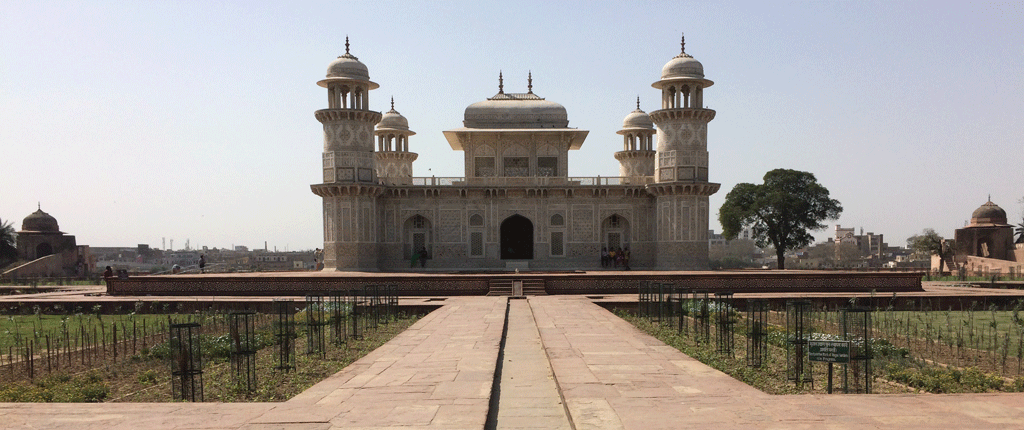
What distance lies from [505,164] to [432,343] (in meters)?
20.5

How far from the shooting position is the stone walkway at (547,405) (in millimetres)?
4875

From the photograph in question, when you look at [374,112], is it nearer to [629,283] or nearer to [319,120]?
[319,120]

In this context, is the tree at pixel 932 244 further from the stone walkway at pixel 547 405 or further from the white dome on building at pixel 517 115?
the stone walkway at pixel 547 405

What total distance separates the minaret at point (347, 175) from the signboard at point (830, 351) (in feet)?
68.6

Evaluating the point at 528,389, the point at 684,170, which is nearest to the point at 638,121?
the point at 684,170

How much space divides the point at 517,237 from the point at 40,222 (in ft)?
86.4

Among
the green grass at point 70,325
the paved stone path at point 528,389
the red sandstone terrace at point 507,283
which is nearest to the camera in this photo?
the paved stone path at point 528,389

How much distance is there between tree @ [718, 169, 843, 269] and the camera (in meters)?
34.4

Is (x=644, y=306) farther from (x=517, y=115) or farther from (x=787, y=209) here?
(x=787, y=209)

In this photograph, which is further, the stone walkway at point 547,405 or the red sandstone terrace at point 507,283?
the red sandstone terrace at point 507,283

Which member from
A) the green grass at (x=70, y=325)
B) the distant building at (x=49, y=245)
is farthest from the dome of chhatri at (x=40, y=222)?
the green grass at (x=70, y=325)

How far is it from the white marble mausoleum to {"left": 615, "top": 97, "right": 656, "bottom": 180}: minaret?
3.91 meters

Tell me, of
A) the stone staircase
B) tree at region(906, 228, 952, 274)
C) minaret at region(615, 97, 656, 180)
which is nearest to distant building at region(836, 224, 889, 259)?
tree at region(906, 228, 952, 274)

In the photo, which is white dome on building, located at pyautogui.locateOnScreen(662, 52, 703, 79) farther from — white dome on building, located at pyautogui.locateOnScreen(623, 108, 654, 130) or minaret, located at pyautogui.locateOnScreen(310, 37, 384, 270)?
minaret, located at pyautogui.locateOnScreen(310, 37, 384, 270)
